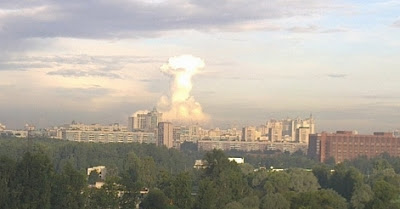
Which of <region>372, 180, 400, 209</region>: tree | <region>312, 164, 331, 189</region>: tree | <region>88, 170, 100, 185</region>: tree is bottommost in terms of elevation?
<region>88, 170, 100, 185</region>: tree

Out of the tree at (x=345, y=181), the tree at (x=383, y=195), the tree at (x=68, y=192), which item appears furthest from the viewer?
the tree at (x=345, y=181)

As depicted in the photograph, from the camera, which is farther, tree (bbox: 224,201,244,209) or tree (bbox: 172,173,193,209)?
tree (bbox: 172,173,193,209)

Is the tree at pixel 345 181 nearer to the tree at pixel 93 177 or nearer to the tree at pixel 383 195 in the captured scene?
the tree at pixel 383 195

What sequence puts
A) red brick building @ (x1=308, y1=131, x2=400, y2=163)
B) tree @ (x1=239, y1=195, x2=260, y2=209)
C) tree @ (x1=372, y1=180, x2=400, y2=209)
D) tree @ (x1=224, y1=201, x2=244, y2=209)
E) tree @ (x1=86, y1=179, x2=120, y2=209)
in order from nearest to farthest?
tree @ (x1=372, y1=180, x2=400, y2=209) → tree @ (x1=224, y1=201, x2=244, y2=209) → tree @ (x1=239, y1=195, x2=260, y2=209) → tree @ (x1=86, y1=179, x2=120, y2=209) → red brick building @ (x1=308, y1=131, x2=400, y2=163)

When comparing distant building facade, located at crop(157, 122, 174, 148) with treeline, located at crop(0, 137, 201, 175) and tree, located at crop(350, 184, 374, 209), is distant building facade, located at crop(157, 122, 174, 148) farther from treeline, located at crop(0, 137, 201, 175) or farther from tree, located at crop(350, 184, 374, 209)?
tree, located at crop(350, 184, 374, 209)

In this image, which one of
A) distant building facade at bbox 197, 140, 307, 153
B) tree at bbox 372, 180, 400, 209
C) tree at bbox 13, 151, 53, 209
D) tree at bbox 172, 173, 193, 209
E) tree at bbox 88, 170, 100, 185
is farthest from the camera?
distant building facade at bbox 197, 140, 307, 153

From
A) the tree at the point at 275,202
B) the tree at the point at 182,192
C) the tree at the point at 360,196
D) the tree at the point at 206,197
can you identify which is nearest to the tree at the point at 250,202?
the tree at the point at 275,202


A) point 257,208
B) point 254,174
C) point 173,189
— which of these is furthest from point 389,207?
point 254,174

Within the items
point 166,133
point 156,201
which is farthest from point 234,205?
point 166,133

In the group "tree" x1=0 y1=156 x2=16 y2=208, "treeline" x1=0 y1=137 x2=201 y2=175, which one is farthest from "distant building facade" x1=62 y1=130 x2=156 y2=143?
"tree" x1=0 y1=156 x2=16 y2=208
